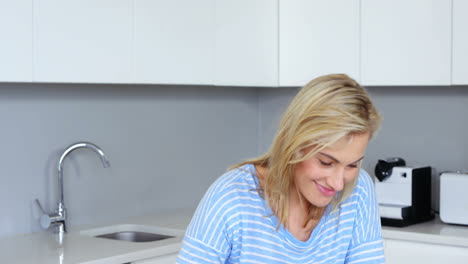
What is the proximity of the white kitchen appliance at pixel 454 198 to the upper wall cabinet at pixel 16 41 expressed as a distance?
6.17 ft

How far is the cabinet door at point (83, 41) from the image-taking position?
2695 millimetres

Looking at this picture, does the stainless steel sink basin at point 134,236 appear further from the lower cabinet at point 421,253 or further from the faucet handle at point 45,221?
the lower cabinet at point 421,253

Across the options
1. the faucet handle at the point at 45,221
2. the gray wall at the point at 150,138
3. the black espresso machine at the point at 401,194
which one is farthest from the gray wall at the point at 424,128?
the faucet handle at the point at 45,221

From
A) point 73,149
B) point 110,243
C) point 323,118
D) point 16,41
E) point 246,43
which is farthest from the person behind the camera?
point 246,43

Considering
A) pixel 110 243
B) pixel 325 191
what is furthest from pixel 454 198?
pixel 325 191

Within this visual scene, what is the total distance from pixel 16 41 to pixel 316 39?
151 centimetres

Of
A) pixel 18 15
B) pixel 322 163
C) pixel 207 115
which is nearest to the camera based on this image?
pixel 322 163

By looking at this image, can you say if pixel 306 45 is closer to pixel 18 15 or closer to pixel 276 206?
pixel 18 15

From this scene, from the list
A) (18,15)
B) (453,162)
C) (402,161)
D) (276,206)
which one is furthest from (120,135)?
(276,206)

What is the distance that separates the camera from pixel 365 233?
176 cm

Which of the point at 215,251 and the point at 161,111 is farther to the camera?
the point at 161,111

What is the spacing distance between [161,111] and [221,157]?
0.53m

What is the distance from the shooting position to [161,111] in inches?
144

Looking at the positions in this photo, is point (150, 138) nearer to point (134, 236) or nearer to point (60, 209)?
point (134, 236)
